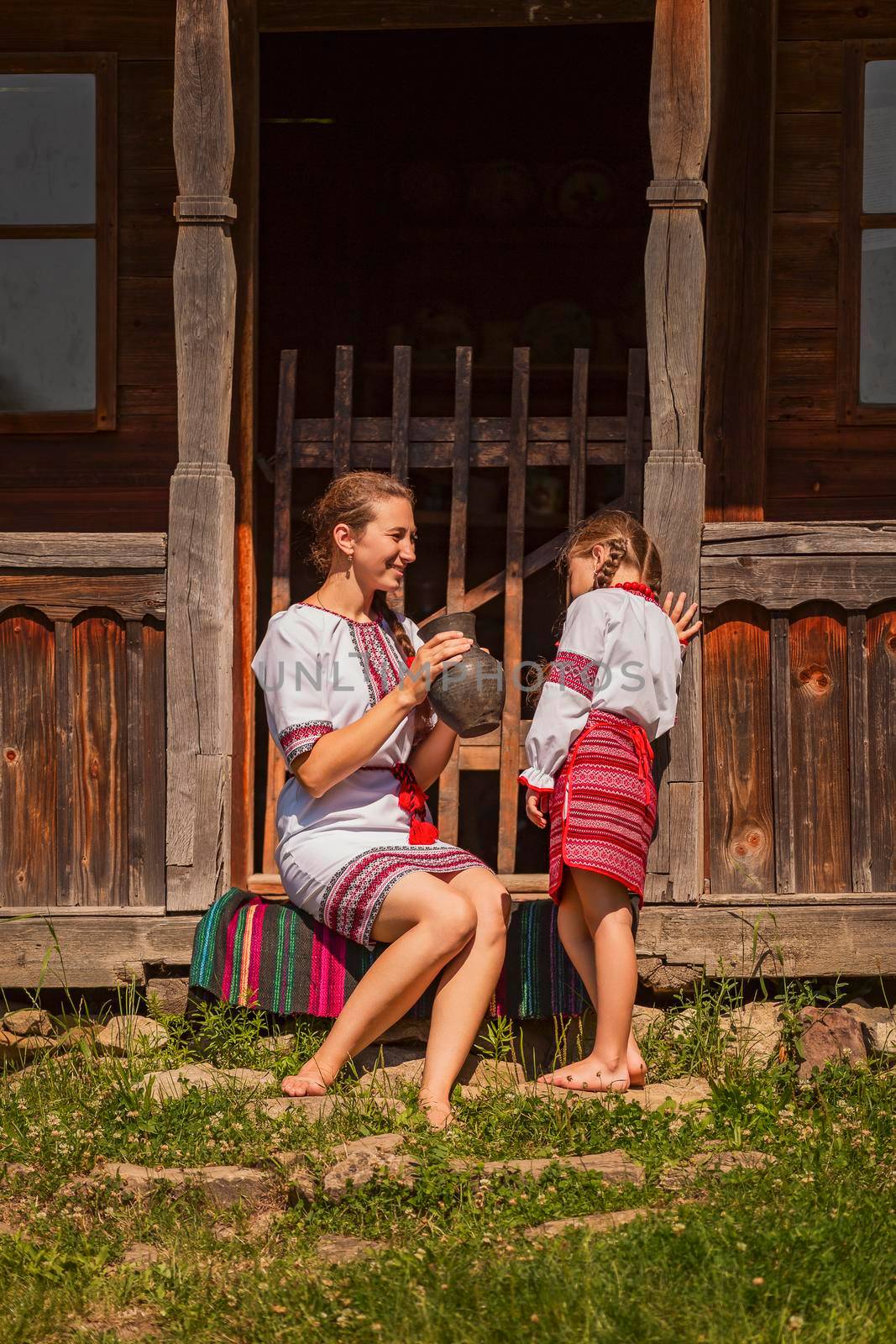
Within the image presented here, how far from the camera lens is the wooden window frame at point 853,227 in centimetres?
531

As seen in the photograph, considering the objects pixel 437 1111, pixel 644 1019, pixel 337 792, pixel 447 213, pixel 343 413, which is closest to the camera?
pixel 437 1111

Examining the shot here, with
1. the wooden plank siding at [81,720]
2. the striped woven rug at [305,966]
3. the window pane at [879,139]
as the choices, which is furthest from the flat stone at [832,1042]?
the window pane at [879,139]

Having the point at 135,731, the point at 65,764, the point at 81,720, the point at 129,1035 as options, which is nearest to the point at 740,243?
the point at 135,731

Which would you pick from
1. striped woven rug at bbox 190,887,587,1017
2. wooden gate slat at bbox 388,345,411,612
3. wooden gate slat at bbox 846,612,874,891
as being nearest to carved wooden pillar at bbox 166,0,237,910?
striped woven rug at bbox 190,887,587,1017

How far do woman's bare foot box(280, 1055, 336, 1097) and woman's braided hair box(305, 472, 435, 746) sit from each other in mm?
992

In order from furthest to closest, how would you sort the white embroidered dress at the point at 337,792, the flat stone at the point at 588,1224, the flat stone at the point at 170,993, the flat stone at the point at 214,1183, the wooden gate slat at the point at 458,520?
the wooden gate slat at the point at 458,520 → the flat stone at the point at 170,993 → the white embroidered dress at the point at 337,792 → the flat stone at the point at 214,1183 → the flat stone at the point at 588,1224

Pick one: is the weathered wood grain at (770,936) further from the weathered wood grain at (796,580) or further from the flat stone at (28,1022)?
the weathered wood grain at (796,580)

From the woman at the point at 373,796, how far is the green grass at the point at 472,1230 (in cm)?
23

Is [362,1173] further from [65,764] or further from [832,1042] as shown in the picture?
[65,764]

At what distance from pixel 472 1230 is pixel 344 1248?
0.26 meters

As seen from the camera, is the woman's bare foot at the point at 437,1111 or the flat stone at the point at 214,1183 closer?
the flat stone at the point at 214,1183

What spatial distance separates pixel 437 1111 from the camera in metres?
3.46

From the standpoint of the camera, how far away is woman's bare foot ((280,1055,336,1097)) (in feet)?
Answer: 12.0

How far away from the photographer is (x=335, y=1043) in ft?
12.2
